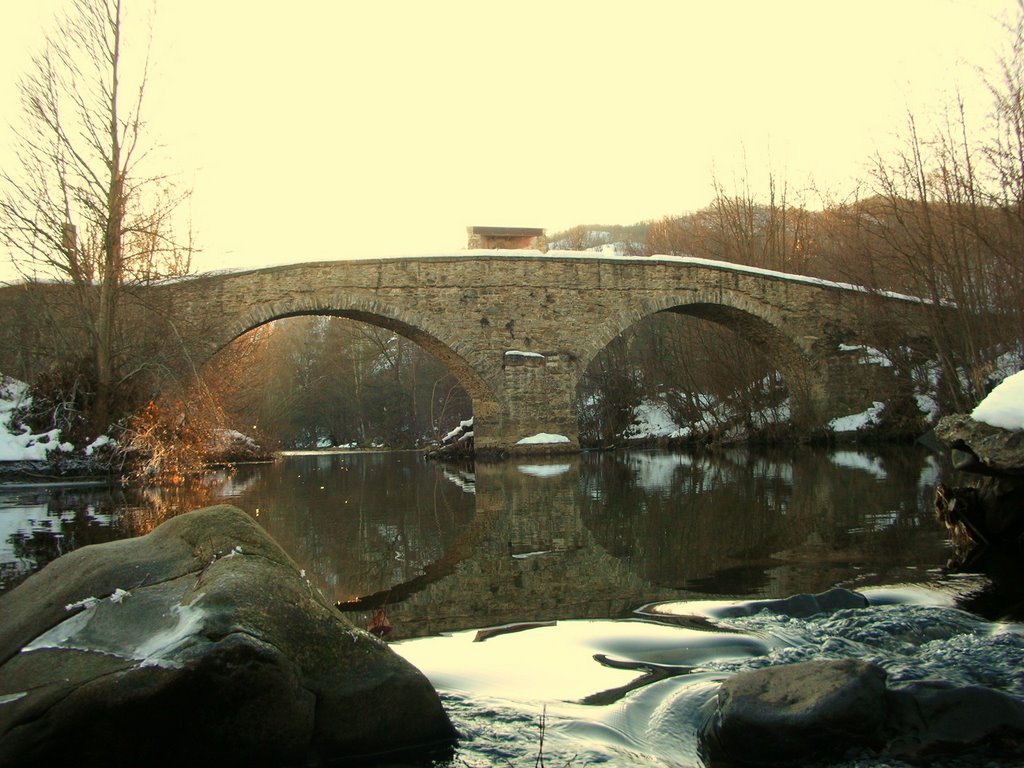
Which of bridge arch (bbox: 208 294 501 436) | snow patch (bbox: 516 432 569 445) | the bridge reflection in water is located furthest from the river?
snow patch (bbox: 516 432 569 445)

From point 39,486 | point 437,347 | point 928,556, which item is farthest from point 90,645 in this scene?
point 437,347

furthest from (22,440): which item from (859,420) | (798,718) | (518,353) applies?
(859,420)

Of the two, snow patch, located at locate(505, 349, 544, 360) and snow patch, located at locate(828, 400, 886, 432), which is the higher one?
snow patch, located at locate(505, 349, 544, 360)

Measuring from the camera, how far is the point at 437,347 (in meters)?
18.5

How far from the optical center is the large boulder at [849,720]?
83.0 inches

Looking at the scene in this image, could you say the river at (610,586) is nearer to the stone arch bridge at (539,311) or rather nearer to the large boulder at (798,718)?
the large boulder at (798,718)

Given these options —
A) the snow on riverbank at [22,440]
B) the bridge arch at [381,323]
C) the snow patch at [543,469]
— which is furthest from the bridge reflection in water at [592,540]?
the bridge arch at [381,323]

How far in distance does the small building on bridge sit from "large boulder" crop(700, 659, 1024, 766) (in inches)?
785

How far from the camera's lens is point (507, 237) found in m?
22.5

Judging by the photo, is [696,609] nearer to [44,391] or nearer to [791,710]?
[791,710]

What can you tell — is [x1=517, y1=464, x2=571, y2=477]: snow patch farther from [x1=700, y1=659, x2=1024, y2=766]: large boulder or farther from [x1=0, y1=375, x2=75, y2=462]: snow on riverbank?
[x1=700, y1=659, x2=1024, y2=766]: large boulder

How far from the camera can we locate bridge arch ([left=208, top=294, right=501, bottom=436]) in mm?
16547

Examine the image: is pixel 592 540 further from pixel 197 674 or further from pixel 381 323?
pixel 381 323

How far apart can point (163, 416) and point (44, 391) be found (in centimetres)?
167
